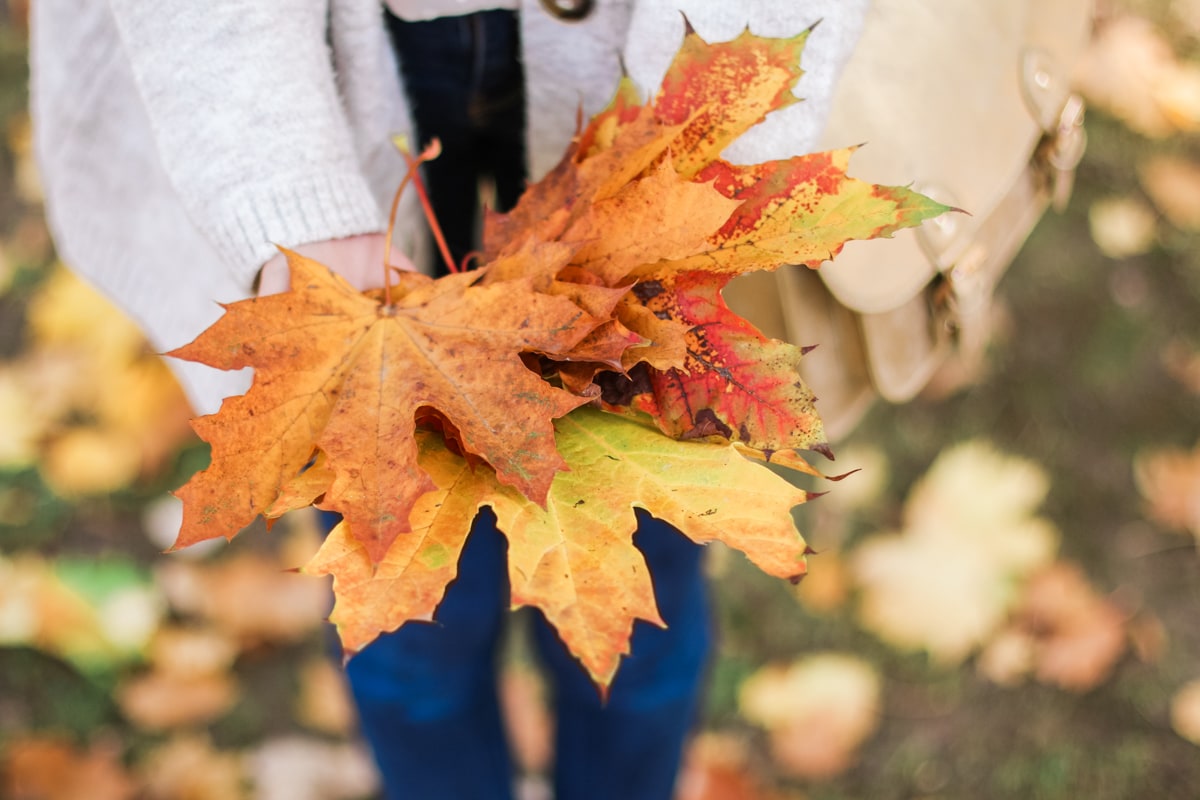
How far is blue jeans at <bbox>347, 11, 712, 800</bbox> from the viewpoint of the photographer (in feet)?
2.89

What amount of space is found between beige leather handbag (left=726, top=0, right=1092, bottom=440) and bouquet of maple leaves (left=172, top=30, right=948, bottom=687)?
0.19 m

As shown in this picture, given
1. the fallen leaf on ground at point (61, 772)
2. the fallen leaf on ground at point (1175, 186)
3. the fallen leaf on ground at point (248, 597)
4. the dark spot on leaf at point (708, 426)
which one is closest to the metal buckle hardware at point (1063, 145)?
the dark spot on leaf at point (708, 426)

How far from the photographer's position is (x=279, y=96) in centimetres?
72

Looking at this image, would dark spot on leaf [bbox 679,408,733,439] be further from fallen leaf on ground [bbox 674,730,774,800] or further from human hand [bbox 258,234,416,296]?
fallen leaf on ground [bbox 674,730,774,800]

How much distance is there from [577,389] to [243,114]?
0.34m

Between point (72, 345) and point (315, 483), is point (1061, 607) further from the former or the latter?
point (72, 345)

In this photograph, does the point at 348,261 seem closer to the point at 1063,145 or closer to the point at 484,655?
the point at 484,655

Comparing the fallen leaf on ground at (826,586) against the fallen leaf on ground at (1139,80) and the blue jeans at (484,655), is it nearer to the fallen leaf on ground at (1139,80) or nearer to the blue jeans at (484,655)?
the blue jeans at (484,655)

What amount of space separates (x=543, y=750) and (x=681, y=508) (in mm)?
1036

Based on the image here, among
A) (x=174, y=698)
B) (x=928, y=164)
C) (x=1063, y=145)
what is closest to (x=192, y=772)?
(x=174, y=698)

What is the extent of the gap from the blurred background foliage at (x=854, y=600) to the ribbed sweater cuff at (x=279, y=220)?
0.97 m

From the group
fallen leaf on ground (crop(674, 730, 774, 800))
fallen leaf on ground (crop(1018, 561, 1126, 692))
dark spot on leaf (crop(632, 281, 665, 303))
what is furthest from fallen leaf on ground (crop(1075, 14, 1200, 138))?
dark spot on leaf (crop(632, 281, 665, 303))

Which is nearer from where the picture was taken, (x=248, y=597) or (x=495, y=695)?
(x=495, y=695)

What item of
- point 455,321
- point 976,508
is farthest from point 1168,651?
point 455,321
